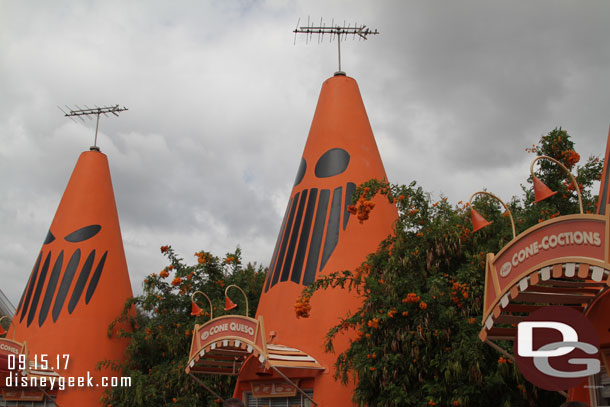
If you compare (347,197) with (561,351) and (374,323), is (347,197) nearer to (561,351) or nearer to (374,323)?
(374,323)

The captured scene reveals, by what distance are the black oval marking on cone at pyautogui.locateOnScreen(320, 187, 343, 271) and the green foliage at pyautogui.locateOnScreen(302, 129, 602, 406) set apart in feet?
4.71

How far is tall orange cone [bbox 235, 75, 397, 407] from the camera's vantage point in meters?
10.9

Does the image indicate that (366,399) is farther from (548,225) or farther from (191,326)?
(191,326)

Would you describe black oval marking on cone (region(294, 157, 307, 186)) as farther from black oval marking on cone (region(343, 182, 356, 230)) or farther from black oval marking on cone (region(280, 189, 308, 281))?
black oval marking on cone (region(343, 182, 356, 230))

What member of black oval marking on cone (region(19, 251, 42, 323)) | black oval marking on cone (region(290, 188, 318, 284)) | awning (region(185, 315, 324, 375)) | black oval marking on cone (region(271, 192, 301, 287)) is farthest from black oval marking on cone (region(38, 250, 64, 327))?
black oval marking on cone (region(290, 188, 318, 284))

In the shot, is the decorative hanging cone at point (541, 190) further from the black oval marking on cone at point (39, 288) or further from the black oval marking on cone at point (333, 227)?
the black oval marking on cone at point (39, 288)

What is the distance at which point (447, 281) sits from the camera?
9.20 meters

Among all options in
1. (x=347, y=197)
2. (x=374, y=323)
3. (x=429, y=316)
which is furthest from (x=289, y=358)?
(x=347, y=197)

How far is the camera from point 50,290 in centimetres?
1516

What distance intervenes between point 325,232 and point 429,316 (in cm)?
357

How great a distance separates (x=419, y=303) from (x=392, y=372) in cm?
111

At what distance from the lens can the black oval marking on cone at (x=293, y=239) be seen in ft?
39.2

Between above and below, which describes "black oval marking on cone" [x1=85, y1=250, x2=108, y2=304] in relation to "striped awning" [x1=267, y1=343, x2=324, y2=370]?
above

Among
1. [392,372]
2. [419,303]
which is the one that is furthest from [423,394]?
[419,303]
